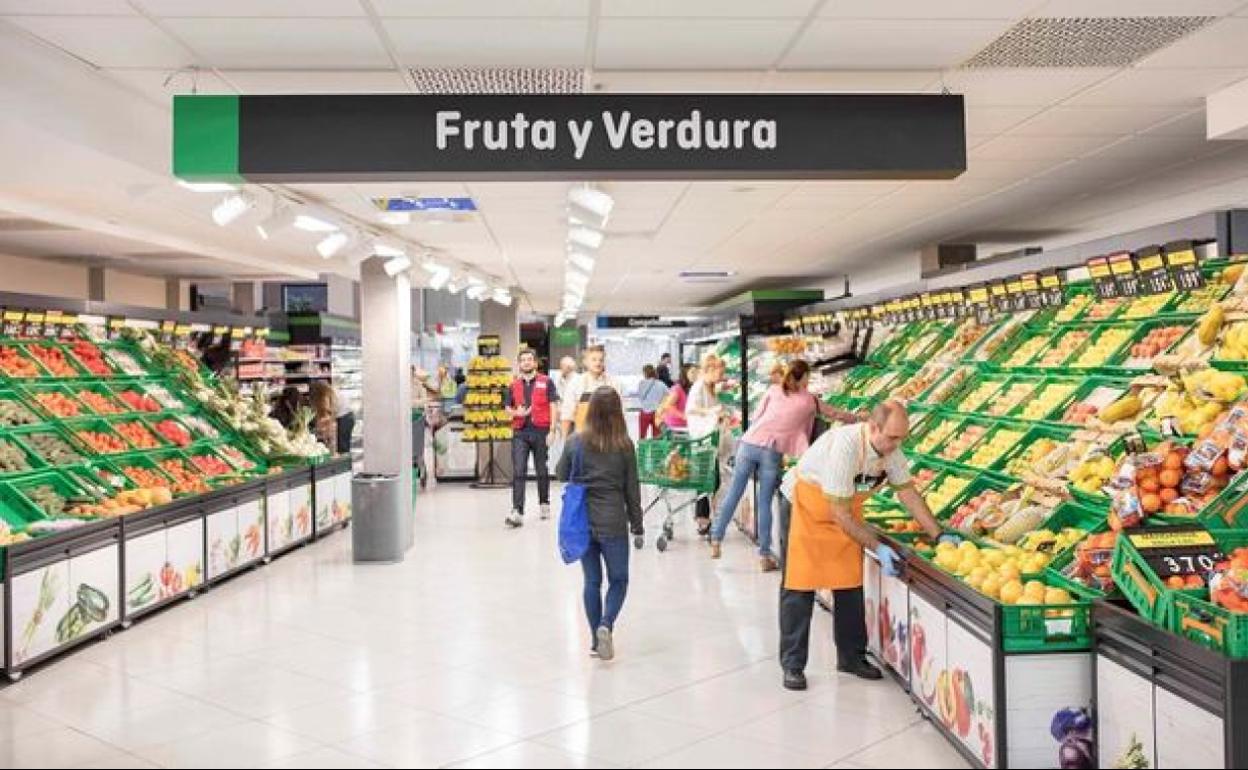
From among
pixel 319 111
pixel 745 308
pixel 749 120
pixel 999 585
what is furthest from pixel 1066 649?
pixel 745 308

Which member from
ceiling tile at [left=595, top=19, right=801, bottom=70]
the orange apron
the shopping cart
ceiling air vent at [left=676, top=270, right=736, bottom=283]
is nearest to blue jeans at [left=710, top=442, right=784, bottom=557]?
the shopping cart

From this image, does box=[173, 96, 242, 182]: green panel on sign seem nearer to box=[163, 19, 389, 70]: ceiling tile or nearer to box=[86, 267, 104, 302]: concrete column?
box=[163, 19, 389, 70]: ceiling tile

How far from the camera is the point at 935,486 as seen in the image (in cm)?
697

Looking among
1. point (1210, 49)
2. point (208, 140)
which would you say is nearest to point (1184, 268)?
point (1210, 49)

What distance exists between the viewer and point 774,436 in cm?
891

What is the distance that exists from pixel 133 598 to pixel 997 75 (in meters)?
6.09

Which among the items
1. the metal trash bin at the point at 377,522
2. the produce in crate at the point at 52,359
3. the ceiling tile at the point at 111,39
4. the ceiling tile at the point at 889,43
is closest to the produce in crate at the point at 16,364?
the produce in crate at the point at 52,359

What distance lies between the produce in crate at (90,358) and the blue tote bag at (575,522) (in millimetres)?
5137

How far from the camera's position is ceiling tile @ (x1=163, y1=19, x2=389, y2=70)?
14.2 ft

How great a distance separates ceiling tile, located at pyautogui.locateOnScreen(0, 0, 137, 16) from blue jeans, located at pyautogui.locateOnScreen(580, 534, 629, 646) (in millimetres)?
3547

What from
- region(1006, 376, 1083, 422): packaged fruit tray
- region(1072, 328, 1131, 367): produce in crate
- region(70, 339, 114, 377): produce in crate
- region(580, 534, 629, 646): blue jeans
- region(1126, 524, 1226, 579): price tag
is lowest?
region(580, 534, 629, 646): blue jeans

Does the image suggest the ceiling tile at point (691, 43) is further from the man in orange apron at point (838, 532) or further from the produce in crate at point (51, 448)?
the produce in crate at point (51, 448)

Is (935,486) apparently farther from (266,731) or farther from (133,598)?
(133,598)

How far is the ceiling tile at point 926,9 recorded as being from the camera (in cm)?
414
